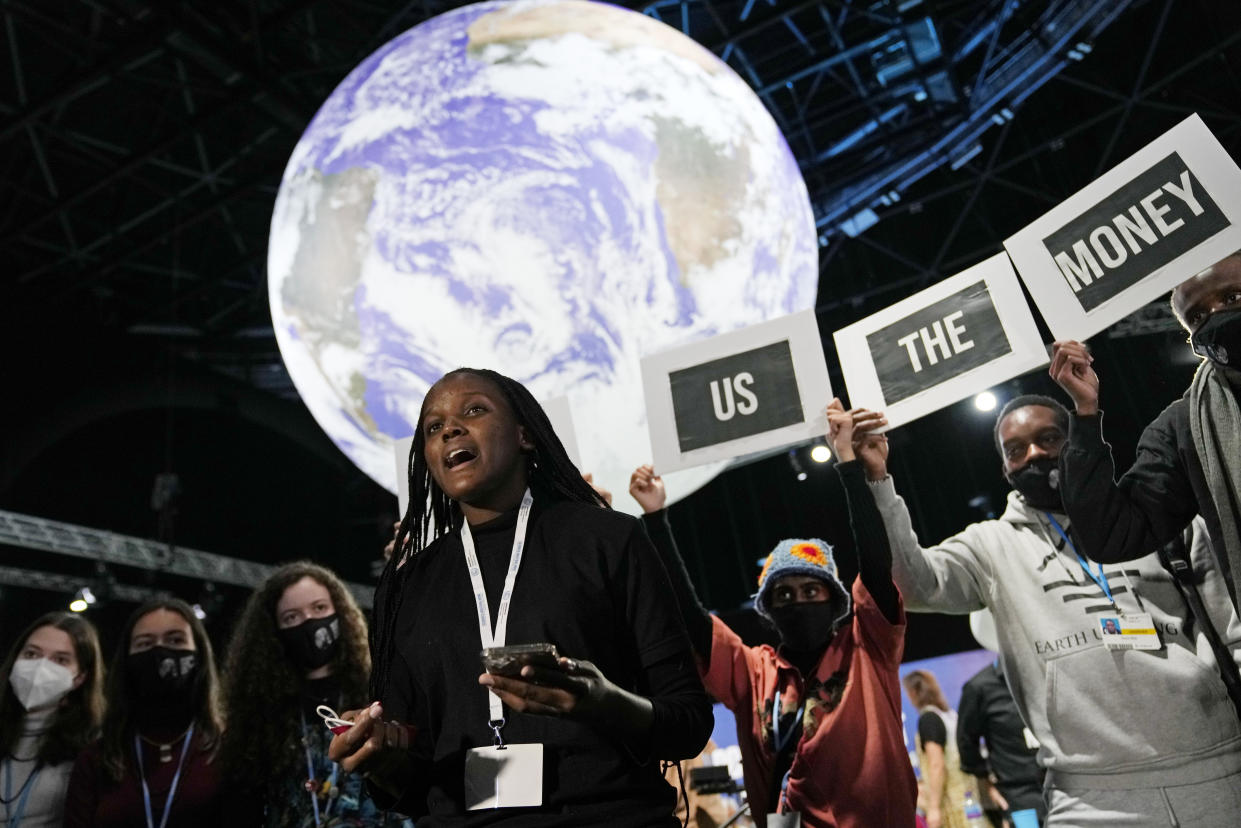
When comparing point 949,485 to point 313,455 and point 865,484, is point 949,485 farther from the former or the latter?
point 865,484

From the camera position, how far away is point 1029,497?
287cm

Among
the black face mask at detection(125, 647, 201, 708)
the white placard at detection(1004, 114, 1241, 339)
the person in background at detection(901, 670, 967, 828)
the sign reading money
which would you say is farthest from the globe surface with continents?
the person in background at detection(901, 670, 967, 828)

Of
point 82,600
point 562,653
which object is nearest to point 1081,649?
point 562,653

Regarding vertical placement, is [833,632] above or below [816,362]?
below

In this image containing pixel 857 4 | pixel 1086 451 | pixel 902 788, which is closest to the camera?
pixel 1086 451

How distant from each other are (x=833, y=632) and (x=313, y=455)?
11847mm

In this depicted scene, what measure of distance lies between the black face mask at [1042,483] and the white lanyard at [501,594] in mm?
1758

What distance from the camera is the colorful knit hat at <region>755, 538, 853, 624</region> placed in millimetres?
3127

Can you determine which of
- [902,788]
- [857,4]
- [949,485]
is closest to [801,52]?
[857,4]

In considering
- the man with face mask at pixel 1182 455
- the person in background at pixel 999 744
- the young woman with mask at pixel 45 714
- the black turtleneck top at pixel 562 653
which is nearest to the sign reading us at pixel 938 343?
the man with face mask at pixel 1182 455

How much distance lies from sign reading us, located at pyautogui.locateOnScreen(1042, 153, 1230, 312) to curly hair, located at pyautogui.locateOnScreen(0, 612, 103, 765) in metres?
3.60

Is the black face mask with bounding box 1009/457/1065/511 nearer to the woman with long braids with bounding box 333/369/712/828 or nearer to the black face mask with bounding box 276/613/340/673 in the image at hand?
the woman with long braids with bounding box 333/369/712/828

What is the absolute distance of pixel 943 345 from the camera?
9.23 ft

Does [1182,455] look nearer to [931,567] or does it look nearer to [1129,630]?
[1129,630]
